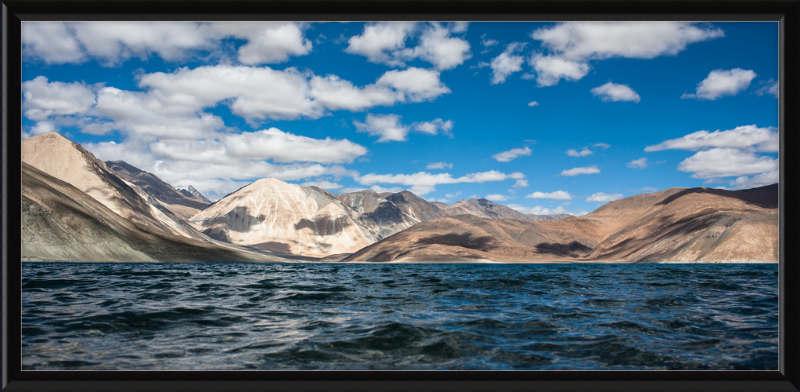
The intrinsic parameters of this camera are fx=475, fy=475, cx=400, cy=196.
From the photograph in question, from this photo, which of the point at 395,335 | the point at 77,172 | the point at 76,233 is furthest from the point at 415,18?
the point at 77,172

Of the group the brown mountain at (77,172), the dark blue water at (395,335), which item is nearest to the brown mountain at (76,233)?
the brown mountain at (77,172)

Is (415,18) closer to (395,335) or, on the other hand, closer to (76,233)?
(395,335)

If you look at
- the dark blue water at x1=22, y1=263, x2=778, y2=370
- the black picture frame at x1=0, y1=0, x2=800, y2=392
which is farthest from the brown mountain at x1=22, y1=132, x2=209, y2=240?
the black picture frame at x1=0, y1=0, x2=800, y2=392

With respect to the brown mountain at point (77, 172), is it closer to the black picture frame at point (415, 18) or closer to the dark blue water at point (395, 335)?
the dark blue water at point (395, 335)

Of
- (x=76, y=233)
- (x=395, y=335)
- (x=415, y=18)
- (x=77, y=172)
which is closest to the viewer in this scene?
(x=415, y=18)
